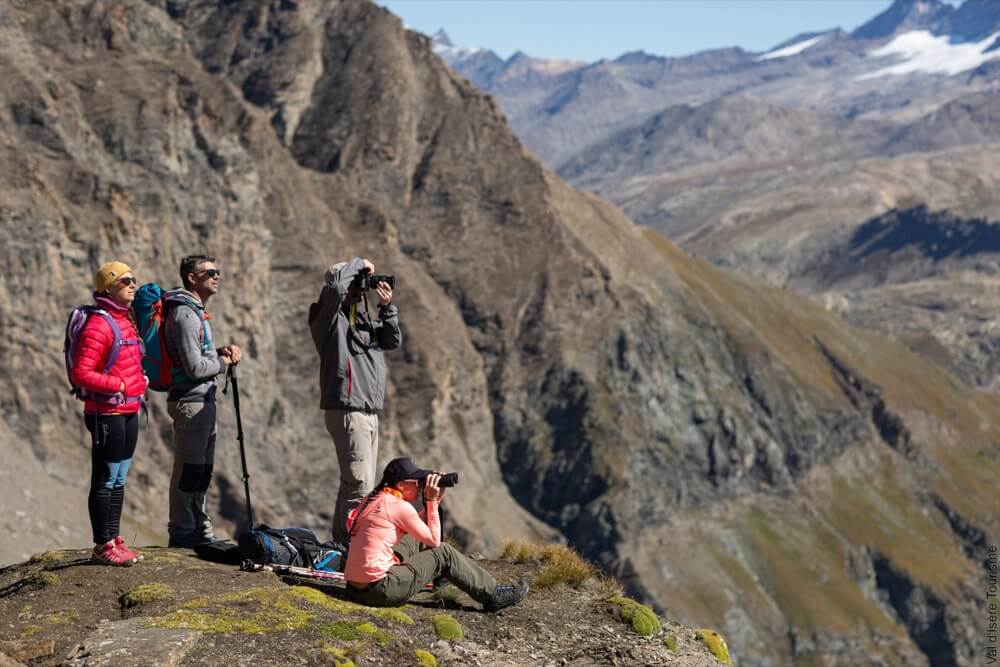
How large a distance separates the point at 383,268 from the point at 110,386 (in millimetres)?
129174

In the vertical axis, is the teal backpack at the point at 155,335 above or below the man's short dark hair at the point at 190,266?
below

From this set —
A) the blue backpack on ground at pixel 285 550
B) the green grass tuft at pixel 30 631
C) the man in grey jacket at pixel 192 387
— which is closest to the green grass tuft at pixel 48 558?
the man in grey jacket at pixel 192 387

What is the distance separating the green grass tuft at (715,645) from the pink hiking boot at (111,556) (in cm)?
804

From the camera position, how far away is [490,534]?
470 feet

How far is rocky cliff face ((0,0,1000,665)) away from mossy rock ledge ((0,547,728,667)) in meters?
74.8

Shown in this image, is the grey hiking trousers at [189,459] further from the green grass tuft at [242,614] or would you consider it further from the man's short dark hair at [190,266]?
the green grass tuft at [242,614]

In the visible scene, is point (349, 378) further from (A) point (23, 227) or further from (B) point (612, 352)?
(B) point (612, 352)

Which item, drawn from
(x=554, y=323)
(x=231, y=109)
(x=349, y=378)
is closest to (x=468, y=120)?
(x=554, y=323)

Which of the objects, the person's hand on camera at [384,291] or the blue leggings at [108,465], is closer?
the blue leggings at [108,465]

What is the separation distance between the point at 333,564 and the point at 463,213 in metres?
164

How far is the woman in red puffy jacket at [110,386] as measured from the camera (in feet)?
44.0

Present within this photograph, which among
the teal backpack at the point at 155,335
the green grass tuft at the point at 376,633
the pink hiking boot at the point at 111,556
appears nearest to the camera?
the green grass tuft at the point at 376,633

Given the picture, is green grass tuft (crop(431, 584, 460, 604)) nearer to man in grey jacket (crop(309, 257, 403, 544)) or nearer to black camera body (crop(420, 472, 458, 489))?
man in grey jacket (crop(309, 257, 403, 544))

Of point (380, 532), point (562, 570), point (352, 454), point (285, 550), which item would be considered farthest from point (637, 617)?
point (285, 550)
